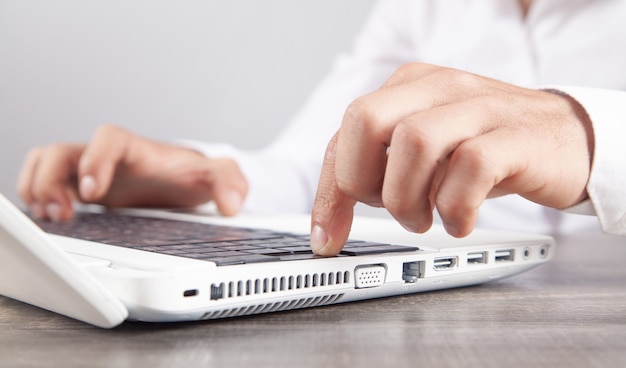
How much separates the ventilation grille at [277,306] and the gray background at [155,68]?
2260mm

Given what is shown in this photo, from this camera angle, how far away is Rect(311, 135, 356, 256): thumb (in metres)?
0.54

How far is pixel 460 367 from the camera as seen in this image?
39cm

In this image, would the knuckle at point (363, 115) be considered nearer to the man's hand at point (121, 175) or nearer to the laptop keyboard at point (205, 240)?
the laptop keyboard at point (205, 240)

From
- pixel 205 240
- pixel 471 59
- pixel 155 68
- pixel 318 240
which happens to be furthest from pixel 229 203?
pixel 155 68

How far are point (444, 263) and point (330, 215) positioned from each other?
0.38 ft

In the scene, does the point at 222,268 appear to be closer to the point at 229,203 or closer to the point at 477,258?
the point at 477,258

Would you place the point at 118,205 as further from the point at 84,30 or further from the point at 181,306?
the point at 84,30

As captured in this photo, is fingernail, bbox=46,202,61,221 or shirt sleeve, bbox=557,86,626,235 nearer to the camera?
shirt sleeve, bbox=557,86,626,235

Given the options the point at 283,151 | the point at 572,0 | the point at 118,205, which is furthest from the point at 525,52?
the point at 118,205

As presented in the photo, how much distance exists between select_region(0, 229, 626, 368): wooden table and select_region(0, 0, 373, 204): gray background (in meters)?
2.22

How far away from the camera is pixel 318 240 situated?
53 centimetres

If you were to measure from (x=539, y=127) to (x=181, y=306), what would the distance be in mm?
301

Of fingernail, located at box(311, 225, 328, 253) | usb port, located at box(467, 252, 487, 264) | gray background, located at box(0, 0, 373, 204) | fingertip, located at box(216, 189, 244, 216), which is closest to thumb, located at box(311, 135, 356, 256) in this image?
fingernail, located at box(311, 225, 328, 253)

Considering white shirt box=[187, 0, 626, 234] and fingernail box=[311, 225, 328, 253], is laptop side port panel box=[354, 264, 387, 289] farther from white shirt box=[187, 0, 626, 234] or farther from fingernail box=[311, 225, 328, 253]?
white shirt box=[187, 0, 626, 234]
